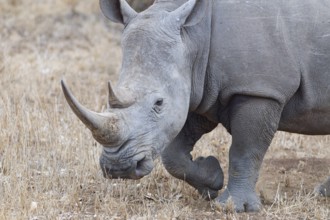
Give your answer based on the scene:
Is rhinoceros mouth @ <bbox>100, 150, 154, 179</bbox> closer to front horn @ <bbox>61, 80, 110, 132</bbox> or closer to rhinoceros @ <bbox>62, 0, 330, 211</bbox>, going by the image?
rhinoceros @ <bbox>62, 0, 330, 211</bbox>

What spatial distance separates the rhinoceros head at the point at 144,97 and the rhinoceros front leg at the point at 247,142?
0.49 meters

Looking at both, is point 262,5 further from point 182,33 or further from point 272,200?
point 272,200

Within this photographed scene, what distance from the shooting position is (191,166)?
7078mm

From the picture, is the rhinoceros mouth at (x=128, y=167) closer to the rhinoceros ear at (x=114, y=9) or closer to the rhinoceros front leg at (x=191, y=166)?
the rhinoceros front leg at (x=191, y=166)

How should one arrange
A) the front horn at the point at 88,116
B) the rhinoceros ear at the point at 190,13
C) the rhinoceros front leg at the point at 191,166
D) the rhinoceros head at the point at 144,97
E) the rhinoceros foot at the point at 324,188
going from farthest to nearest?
the rhinoceros foot at the point at 324,188, the rhinoceros front leg at the point at 191,166, the rhinoceros ear at the point at 190,13, the rhinoceros head at the point at 144,97, the front horn at the point at 88,116

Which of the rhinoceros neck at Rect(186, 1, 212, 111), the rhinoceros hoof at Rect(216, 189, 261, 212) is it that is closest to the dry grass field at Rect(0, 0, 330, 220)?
the rhinoceros hoof at Rect(216, 189, 261, 212)

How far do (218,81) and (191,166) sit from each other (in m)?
0.85

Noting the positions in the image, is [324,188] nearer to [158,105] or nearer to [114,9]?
[158,105]

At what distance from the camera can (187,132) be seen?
23.6ft

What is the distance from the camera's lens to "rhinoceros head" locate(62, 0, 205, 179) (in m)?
5.87

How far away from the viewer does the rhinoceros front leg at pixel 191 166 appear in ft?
23.2

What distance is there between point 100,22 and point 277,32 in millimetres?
9123

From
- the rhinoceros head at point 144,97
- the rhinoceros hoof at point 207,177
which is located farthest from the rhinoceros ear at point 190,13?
the rhinoceros hoof at point 207,177

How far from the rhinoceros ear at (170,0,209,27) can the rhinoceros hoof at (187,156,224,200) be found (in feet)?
4.04
